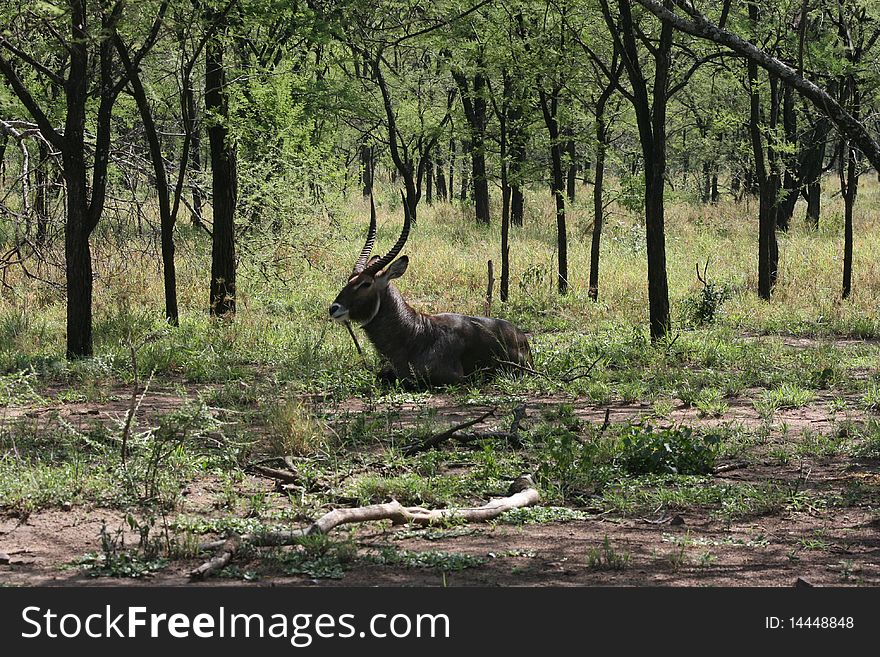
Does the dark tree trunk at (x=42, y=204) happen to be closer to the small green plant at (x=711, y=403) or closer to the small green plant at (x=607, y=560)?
the small green plant at (x=711, y=403)

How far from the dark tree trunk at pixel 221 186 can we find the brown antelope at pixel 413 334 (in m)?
4.29

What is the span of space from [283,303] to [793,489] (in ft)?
38.1

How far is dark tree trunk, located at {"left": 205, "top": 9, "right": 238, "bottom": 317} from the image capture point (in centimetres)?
1455

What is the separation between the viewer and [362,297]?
36.4 ft

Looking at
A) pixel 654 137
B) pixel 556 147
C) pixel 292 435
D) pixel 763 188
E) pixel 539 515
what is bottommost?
pixel 539 515

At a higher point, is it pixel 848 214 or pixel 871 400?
pixel 848 214

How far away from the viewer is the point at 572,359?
12070 millimetres

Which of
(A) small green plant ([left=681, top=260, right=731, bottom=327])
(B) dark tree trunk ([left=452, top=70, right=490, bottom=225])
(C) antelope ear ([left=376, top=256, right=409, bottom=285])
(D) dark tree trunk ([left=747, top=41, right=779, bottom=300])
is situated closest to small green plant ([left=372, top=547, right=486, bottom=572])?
(C) antelope ear ([left=376, top=256, right=409, bottom=285])

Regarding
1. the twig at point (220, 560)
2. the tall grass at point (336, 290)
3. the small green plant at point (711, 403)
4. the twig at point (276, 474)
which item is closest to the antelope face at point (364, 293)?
the tall grass at point (336, 290)

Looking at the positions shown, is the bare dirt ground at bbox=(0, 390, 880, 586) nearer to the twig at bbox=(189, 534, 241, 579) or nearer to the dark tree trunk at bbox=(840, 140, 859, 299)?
the twig at bbox=(189, 534, 241, 579)

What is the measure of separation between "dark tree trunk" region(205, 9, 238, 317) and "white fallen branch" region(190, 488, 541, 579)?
362 inches

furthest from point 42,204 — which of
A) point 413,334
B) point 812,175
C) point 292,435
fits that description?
point 812,175

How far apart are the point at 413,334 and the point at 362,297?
677 mm

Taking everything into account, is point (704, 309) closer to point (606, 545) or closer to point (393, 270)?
point (393, 270)
